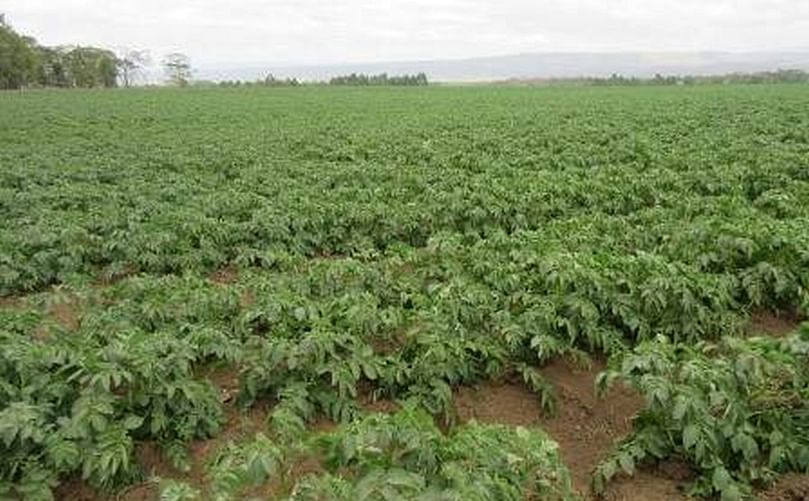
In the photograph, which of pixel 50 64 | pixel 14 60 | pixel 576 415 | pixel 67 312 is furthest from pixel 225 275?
pixel 50 64

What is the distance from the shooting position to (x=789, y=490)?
3.64 meters

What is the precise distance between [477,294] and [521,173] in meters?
6.67

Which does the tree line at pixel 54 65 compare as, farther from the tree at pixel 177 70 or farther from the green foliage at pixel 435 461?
the green foliage at pixel 435 461

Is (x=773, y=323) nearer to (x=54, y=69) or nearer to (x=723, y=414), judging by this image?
(x=723, y=414)

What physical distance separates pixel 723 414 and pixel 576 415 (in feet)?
3.12

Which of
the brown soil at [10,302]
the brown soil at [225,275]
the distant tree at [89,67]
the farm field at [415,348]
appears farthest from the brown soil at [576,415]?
the distant tree at [89,67]

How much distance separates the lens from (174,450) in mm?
3885

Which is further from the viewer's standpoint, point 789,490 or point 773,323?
point 773,323

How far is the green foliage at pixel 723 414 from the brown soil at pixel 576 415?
0.13 m

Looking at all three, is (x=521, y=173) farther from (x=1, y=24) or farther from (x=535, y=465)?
(x=1, y=24)

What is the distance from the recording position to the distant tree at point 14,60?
219 feet

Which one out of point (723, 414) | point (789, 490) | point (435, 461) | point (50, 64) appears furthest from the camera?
point (50, 64)

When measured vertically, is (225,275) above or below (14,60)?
below

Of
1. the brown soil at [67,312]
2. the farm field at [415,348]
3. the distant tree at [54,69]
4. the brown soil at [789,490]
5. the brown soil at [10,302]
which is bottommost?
the brown soil at [789,490]
